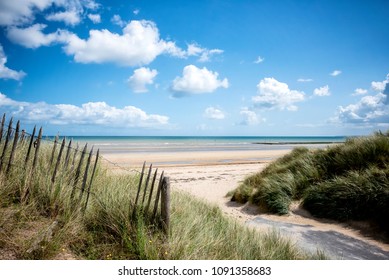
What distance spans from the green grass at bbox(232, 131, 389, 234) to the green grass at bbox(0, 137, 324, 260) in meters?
2.80

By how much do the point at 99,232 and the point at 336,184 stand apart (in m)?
6.13

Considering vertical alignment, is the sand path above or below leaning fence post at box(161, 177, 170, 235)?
below

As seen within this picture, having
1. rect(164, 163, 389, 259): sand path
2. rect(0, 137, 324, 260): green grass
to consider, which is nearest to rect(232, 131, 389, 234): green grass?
rect(164, 163, 389, 259): sand path

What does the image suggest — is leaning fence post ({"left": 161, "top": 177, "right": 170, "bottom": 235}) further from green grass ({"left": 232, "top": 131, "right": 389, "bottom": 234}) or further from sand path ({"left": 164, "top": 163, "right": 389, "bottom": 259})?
green grass ({"left": 232, "top": 131, "right": 389, "bottom": 234})

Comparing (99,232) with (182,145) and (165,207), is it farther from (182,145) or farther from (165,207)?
(182,145)

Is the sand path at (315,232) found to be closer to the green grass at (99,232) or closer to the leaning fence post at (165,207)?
the green grass at (99,232)

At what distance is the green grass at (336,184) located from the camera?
6469mm

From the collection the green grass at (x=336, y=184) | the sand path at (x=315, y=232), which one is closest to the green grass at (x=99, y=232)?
the sand path at (x=315, y=232)

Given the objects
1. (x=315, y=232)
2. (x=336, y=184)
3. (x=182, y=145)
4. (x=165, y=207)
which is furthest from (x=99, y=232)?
(x=182, y=145)

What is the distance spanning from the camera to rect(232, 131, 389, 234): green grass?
6.47m

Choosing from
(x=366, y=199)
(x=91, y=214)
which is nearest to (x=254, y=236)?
(x=91, y=214)

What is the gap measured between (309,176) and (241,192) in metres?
2.24
